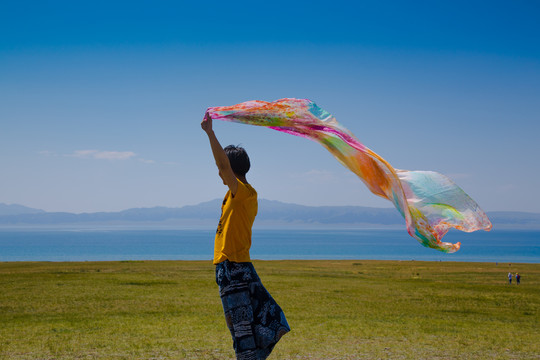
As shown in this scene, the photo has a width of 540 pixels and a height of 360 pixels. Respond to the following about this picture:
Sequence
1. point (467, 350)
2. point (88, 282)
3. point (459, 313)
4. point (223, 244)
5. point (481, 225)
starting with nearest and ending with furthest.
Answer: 1. point (223, 244)
2. point (481, 225)
3. point (467, 350)
4. point (459, 313)
5. point (88, 282)

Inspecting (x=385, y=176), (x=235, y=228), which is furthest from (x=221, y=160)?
(x=385, y=176)

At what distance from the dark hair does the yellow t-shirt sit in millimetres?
227

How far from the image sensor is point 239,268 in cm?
520

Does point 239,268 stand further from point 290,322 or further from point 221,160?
point 290,322

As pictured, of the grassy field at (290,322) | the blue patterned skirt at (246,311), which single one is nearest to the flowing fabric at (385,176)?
the blue patterned skirt at (246,311)

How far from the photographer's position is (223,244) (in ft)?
16.8

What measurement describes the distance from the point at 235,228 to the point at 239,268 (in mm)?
439

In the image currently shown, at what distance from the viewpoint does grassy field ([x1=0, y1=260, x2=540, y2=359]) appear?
11500mm

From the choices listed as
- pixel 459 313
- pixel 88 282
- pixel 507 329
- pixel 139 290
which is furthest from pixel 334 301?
pixel 88 282

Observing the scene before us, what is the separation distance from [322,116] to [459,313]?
16.9 m

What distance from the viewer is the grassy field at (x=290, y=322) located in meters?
11.5

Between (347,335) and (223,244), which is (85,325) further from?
(223,244)

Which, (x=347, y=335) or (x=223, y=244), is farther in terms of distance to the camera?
(x=347, y=335)

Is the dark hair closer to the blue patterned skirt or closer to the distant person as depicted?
the distant person
